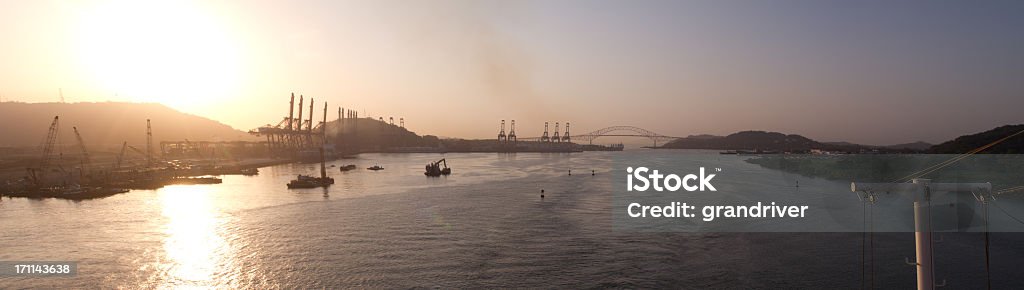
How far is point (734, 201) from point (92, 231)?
46.4 meters

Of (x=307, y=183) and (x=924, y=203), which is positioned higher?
(x=924, y=203)

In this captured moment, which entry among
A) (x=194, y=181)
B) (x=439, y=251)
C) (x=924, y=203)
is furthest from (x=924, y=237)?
(x=194, y=181)

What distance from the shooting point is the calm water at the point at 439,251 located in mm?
19969

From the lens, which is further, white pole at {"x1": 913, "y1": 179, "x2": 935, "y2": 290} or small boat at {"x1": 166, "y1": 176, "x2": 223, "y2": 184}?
small boat at {"x1": 166, "y1": 176, "x2": 223, "y2": 184}

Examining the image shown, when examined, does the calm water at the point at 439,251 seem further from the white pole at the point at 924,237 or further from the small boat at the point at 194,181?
the small boat at the point at 194,181

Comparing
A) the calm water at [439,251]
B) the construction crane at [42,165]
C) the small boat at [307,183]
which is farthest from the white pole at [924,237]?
the construction crane at [42,165]

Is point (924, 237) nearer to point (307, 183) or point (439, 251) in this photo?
point (439, 251)

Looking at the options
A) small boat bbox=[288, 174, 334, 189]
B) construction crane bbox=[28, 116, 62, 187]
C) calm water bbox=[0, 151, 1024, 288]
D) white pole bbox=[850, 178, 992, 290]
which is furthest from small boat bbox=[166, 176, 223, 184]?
white pole bbox=[850, 178, 992, 290]

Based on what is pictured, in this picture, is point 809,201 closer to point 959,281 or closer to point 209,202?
point 959,281

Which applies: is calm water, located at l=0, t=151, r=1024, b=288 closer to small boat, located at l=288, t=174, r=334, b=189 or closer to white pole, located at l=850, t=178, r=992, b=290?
white pole, located at l=850, t=178, r=992, b=290

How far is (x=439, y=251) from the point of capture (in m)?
25.0

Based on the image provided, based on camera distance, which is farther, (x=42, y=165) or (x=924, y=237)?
(x=42, y=165)

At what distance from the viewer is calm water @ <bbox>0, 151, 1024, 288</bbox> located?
65.5ft

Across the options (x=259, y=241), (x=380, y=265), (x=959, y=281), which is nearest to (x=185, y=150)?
(x=259, y=241)
